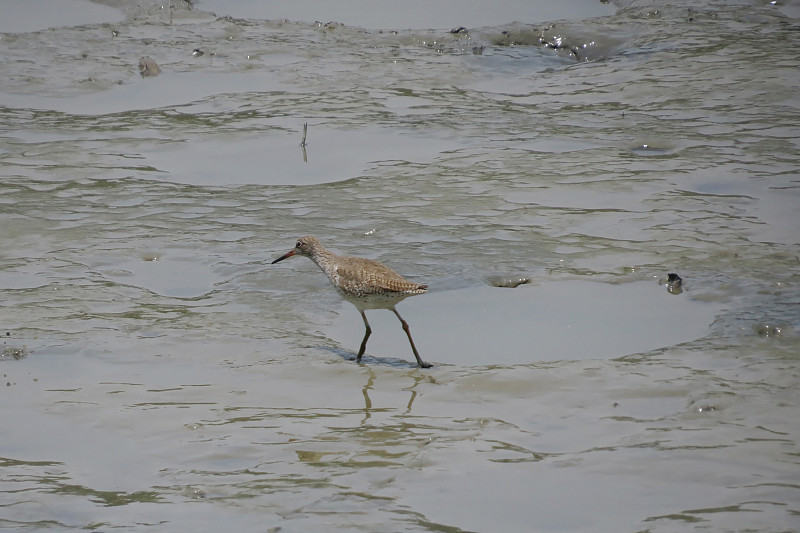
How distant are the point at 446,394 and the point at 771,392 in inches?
78.1

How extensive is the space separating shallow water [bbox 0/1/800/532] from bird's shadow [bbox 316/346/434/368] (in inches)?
1.4

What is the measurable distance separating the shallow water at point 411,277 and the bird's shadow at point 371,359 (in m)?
0.03

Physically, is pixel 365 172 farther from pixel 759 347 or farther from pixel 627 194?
pixel 759 347

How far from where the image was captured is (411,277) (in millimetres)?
8367

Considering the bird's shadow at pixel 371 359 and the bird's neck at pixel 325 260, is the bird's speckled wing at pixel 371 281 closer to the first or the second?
the bird's neck at pixel 325 260

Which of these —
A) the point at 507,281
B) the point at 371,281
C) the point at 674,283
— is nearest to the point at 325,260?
the point at 371,281

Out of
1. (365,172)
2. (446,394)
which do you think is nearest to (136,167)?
(365,172)

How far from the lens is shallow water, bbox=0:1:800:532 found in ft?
17.4

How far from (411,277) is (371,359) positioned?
4.30 feet

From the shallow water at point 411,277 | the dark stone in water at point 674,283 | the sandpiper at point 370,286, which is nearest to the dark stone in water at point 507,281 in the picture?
the shallow water at point 411,277

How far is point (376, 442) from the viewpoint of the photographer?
19.0 ft

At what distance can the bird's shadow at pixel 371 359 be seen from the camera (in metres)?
7.07

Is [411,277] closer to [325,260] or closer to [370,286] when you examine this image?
[325,260]

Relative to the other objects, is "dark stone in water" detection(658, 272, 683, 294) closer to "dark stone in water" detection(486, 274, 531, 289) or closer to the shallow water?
the shallow water
